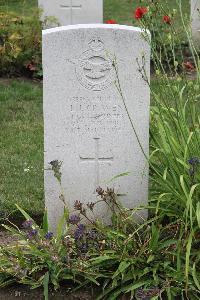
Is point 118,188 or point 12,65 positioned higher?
point 12,65

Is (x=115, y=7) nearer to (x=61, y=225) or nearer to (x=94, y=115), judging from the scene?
(x=94, y=115)

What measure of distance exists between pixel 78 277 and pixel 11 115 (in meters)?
3.64

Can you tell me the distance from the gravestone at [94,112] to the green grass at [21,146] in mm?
699

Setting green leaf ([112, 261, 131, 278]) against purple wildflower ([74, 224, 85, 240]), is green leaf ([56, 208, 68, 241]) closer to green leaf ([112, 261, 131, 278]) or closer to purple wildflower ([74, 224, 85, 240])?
purple wildflower ([74, 224, 85, 240])

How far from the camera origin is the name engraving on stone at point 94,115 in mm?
4578

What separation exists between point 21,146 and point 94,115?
227 centimetres

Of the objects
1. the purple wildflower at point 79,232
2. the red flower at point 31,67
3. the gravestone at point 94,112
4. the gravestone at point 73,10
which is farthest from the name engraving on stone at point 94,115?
the gravestone at point 73,10

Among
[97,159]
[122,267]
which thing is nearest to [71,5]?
[97,159]

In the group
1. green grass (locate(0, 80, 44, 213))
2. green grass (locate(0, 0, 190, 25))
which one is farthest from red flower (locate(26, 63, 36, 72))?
green grass (locate(0, 0, 190, 25))

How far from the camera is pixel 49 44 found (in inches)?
176

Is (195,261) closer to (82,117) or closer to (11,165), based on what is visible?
(82,117)

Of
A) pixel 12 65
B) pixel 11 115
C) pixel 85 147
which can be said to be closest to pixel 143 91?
pixel 85 147

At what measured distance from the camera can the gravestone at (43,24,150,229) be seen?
4.47 metres

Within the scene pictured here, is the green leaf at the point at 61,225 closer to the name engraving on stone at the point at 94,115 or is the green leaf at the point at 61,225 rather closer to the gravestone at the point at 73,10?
the name engraving on stone at the point at 94,115
